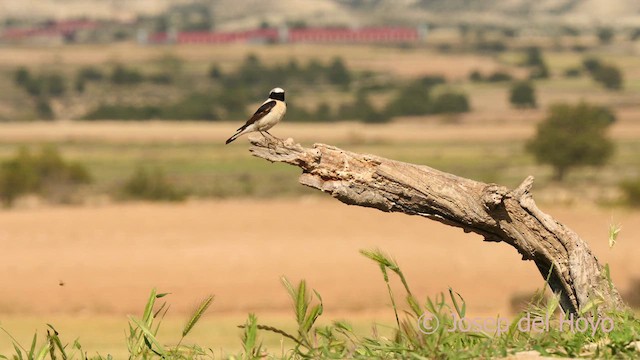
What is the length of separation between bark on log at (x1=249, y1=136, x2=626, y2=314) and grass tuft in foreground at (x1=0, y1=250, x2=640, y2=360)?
0.66 metres

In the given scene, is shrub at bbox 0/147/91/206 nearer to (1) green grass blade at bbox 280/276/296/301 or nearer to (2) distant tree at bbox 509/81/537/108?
(1) green grass blade at bbox 280/276/296/301

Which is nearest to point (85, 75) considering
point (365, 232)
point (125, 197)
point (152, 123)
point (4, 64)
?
point (4, 64)

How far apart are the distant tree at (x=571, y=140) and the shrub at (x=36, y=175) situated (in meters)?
18.9

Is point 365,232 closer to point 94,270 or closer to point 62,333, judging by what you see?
point 94,270

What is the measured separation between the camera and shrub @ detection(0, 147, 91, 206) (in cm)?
4188

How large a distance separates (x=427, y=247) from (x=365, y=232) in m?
2.69

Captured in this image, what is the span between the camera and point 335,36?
178m

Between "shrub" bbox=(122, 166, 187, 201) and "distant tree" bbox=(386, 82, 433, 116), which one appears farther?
"distant tree" bbox=(386, 82, 433, 116)

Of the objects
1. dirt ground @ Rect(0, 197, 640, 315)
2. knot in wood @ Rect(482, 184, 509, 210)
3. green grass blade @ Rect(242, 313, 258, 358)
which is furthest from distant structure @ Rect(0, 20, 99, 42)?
green grass blade @ Rect(242, 313, 258, 358)

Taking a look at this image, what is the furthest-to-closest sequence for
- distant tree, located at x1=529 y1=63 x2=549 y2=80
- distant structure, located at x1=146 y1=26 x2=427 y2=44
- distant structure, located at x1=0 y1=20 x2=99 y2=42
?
1. distant structure, located at x1=0 y1=20 x2=99 y2=42
2. distant structure, located at x1=146 y1=26 x2=427 y2=44
3. distant tree, located at x1=529 y1=63 x2=549 y2=80

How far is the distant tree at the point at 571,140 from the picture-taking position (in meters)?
54.8

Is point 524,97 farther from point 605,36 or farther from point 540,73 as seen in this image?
point 605,36

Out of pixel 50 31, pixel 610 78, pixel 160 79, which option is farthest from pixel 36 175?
pixel 50 31

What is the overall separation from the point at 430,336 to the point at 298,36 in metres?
172
